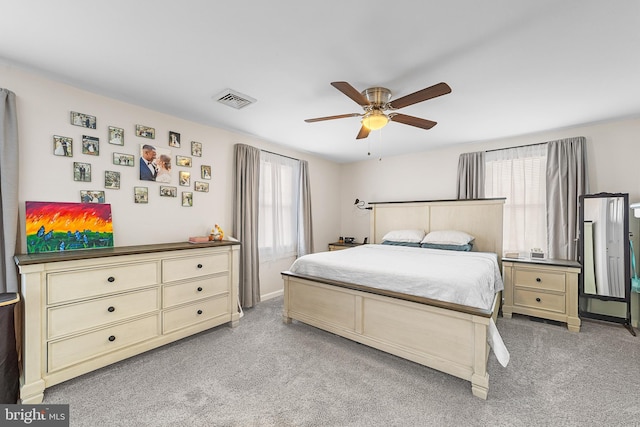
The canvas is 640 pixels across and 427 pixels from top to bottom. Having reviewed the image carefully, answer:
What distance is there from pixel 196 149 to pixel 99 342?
220 cm

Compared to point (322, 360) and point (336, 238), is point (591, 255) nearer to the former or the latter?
point (322, 360)

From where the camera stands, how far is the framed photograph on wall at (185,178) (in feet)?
10.6

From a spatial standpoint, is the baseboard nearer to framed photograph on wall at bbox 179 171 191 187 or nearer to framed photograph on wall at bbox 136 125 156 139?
framed photograph on wall at bbox 179 171 191 187

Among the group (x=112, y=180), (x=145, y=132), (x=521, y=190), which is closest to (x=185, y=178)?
(x=145, y=132)

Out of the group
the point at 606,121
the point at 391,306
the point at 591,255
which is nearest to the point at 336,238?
the point at 391,306

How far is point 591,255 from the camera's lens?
10.4ft

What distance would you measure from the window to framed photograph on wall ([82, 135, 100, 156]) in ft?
6.65

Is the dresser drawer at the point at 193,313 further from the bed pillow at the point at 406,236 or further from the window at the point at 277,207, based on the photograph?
the bed pillow at the point at 406,236

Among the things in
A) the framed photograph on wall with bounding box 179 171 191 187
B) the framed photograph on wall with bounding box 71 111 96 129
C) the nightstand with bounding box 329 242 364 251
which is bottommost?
the nightstand with bounding box 329 242 364 251

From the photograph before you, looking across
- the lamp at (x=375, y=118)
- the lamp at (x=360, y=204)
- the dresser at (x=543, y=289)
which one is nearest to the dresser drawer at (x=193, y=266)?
the lamp at (x=375, y=118)

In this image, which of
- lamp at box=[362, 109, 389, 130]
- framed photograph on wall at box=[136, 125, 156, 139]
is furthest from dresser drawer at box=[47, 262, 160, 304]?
lamp at box=[362, 109, 389, 130]

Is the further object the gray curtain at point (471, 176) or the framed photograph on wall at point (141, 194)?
the gray curtain at point (471, 176)

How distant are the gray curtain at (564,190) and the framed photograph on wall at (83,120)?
17.5ft

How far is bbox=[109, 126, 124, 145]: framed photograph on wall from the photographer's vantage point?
2.67 metres
